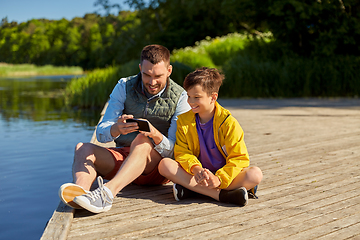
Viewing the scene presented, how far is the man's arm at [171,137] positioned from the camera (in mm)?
2990

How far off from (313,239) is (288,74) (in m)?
10.2

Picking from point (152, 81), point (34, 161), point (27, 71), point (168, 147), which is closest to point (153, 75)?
Answer: point (152, 81)

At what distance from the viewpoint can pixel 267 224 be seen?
245 cm

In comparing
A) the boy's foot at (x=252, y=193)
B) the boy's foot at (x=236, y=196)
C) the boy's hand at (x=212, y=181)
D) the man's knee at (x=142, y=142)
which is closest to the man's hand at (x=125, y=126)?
the man's knee at (x=142, y=142)

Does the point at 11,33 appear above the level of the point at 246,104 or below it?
above

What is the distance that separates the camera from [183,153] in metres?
2.92

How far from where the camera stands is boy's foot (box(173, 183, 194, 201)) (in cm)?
290

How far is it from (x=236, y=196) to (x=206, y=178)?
301mm

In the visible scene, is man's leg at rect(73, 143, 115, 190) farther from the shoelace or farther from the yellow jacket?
the yellow jacket

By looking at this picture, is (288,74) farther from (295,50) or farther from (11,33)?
(11,33)

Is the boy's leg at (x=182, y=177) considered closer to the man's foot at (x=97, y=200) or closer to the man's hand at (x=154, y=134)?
the man's hand at (x=154, y=134)

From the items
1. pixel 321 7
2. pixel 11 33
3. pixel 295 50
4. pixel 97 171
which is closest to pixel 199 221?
pixel 97 171

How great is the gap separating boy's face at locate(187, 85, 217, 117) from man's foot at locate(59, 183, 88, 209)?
0.98m

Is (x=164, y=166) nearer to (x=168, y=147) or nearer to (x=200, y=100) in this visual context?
(x=168, y=147)
